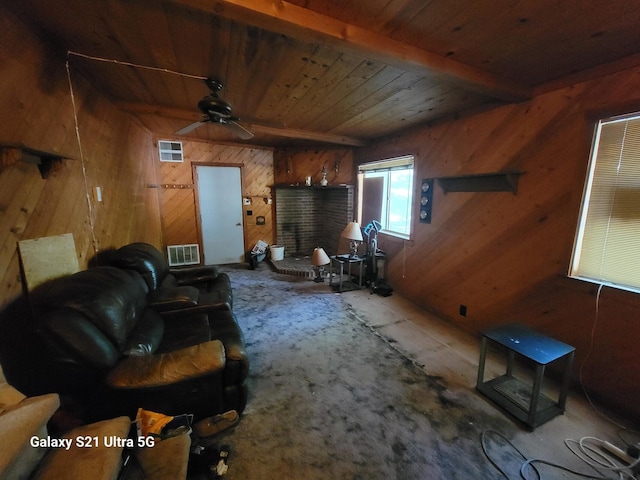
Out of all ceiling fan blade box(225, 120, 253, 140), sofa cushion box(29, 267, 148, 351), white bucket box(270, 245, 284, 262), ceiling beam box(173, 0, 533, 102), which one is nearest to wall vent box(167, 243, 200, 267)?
white bucket box(270, 245, 284, 262)

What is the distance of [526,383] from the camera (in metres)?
2.12

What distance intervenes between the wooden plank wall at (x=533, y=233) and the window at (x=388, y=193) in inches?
21.2

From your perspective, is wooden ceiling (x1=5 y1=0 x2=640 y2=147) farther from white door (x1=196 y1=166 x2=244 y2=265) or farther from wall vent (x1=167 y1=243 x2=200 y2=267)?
wall vent (x1=167 y1=243 x2=200 y2=267)

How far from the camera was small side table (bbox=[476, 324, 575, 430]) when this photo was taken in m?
1.69

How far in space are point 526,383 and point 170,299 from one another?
10.1ft

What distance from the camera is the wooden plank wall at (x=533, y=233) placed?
6.03 ft

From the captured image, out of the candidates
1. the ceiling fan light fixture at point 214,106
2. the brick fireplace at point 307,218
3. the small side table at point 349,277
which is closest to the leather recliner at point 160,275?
the ceiling fan light fixture at point 214,106

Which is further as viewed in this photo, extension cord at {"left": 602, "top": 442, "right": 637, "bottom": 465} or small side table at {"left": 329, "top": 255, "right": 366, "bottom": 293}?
small side table at {"left": 329, "top": 255, "right": 366, "bottom": 293}

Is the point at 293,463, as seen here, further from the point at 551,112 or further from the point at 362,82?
the point at 551,112

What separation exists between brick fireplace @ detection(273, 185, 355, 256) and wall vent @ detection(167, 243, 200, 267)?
1617mm

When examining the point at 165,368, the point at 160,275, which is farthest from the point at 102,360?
the point at 160,275

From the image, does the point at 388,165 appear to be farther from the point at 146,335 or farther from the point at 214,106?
the point at 146,335

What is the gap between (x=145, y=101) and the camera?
2.92m

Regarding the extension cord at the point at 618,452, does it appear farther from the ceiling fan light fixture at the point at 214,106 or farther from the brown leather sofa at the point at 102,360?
the ceiling fan light fixture at the point at 214,106
